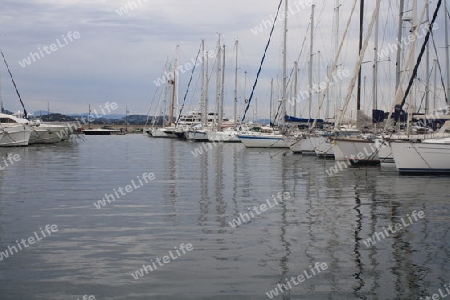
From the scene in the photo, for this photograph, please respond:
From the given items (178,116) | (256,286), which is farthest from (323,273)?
(178,116)

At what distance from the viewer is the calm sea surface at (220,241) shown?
10555 millimetres

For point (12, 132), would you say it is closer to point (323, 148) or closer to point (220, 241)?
point (323, 148)

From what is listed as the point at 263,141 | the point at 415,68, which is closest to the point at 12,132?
the point at 263,141

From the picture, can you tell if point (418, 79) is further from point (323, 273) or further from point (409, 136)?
point (323, 273)

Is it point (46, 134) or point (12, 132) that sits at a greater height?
point (12, 132)

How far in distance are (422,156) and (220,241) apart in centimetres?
2015

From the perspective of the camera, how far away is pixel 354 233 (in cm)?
1543

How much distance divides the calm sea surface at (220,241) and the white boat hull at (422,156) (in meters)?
4.55

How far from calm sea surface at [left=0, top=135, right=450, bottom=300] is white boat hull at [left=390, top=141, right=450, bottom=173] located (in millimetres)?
4548

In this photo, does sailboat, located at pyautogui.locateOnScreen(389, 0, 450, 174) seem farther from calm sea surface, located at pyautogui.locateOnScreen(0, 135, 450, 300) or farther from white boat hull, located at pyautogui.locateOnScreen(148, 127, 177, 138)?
white boat hull, located at pyautogui.locateOnScreen(148, 127, 177, 138)

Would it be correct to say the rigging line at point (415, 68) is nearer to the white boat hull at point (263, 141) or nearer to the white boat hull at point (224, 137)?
the white boat hull at point (263, 141)

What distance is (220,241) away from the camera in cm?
1423

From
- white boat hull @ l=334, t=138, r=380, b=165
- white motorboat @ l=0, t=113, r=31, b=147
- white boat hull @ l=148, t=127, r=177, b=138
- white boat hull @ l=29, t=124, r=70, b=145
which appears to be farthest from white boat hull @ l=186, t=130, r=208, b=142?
white boat hull @ l=334, t=138, r=380, b=165

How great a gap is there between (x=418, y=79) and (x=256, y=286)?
27483 mm
